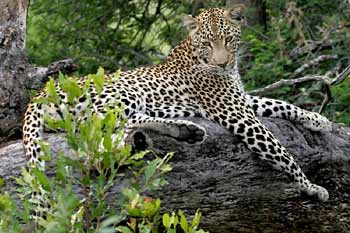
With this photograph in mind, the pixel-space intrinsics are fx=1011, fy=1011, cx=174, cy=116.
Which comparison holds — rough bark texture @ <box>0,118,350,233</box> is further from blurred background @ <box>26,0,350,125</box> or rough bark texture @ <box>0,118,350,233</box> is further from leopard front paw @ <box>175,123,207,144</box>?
blurred background @ <box>26,0,350,125</box>

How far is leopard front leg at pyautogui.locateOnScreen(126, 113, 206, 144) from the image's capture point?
8.00m

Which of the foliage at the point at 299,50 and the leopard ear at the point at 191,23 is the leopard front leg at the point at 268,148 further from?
the foliage at the point at 299,50

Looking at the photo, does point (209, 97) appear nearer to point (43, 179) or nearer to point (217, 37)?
point (217, 37)

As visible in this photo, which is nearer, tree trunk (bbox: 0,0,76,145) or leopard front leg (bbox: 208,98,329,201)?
leopard front leg (bbox: 208,98,329,201)

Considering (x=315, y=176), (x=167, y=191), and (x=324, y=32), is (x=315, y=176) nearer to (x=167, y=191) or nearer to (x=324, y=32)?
(x=167, y=191)

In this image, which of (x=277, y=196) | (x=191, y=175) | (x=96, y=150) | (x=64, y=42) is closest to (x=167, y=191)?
(x=191, y=175)

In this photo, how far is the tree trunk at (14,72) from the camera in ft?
30.6

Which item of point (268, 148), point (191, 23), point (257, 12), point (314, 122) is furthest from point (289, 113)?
point (257, 12)

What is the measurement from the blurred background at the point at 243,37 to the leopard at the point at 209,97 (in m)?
2.85

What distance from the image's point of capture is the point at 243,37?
1430 centimetres

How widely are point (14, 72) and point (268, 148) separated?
2473mm

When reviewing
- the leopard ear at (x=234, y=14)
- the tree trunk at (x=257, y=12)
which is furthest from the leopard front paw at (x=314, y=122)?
the tree trunk at (x=257, y=12)

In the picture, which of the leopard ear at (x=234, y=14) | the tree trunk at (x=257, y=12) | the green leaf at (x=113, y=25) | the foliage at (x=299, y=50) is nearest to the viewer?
the leopard ear at (x=234, y=14)

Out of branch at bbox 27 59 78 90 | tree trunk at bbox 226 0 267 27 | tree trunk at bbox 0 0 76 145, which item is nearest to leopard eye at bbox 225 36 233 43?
branch at bbox 27 59 78 90
